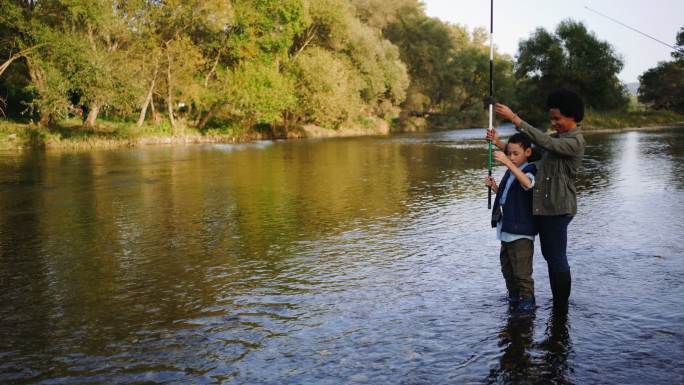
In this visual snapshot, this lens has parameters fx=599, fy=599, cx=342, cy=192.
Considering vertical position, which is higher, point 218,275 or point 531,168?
point 531,168

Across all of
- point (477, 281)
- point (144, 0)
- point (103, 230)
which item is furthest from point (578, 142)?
point (144, 0)

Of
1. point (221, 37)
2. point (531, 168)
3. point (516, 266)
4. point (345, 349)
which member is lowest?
point (345, 349)

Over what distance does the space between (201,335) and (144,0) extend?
42808mm

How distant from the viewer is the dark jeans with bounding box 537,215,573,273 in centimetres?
573

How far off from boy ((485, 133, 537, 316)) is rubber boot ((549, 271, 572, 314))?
0.21 metres

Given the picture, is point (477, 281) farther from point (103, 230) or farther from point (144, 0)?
point (144, 0)

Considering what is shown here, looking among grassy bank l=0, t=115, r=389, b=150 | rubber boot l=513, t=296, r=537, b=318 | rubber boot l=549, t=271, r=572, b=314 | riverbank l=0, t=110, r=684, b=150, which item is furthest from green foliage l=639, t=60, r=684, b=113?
rubber boot l=513, t=296, r=537, b=318

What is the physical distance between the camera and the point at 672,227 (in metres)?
10.0

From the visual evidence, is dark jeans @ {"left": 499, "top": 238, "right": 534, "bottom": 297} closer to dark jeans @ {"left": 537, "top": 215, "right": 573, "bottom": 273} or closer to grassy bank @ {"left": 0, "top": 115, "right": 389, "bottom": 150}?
dark jeans @ {"left": 537, "top": 215, "right": 573, "bottom": 273}

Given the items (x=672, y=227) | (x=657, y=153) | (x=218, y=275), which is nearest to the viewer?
(x=218, y=275)

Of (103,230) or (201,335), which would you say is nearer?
(201,335)

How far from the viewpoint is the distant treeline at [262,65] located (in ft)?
118

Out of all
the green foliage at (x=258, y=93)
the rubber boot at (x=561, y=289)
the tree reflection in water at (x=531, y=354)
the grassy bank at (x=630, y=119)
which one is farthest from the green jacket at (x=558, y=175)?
the grassy bank at (x=630, y=119)

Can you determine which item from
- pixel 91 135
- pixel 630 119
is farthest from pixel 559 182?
pixel 630 119
